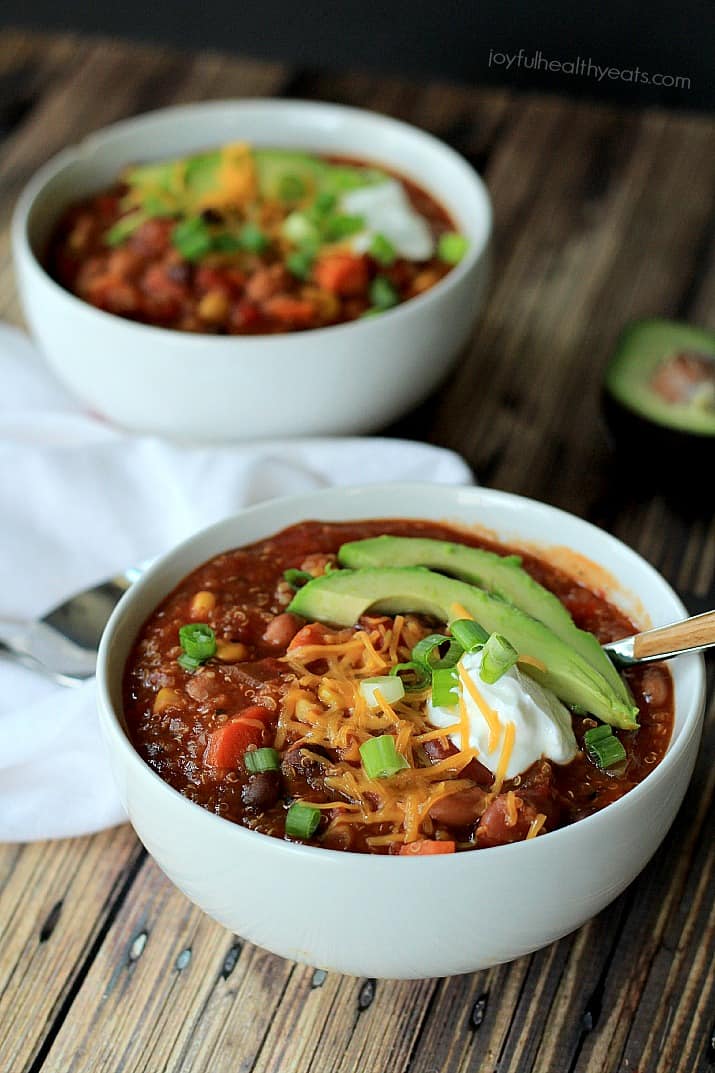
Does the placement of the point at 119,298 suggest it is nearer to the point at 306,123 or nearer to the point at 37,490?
the point at 37,490

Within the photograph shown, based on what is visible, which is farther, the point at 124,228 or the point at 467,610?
the point at 124,228

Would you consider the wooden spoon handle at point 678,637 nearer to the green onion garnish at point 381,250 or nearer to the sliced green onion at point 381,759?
the sliced green onion at point 381,759

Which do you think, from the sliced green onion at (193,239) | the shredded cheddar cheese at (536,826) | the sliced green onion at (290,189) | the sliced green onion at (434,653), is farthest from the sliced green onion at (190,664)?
the sliced green onion at (290,189)

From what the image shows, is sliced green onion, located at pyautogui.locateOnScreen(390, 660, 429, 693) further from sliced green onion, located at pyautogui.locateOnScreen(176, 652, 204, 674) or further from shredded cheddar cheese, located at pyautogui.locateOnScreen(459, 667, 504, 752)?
sliced green onion, located at pyautogui.locateOnScreen(176, 652, 204, 674)

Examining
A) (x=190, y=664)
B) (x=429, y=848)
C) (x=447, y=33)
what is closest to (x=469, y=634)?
(x=429, y=848)

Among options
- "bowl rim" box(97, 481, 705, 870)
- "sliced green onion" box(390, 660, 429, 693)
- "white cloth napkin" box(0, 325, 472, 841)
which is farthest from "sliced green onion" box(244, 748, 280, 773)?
"white cloth napkin" box(0, 325, 472, 841)

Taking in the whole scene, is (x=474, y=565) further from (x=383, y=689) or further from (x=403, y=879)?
(x=403, y=879)

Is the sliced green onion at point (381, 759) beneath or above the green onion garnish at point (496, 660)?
beneath

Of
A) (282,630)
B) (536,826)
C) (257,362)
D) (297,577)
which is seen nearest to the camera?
(536,826)
